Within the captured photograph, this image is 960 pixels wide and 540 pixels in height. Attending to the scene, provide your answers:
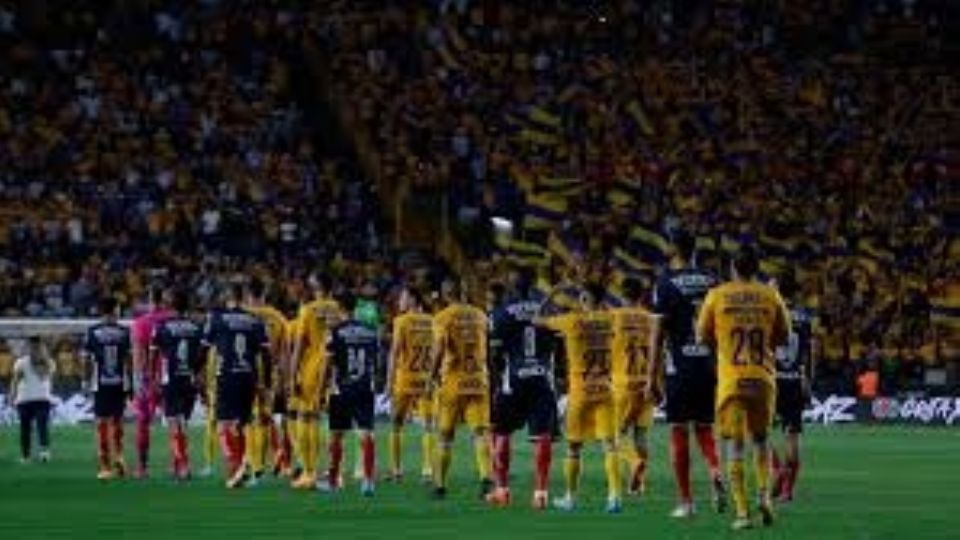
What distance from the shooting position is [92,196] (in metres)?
53.7

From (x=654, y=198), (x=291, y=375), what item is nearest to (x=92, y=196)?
(x=654, y=198)

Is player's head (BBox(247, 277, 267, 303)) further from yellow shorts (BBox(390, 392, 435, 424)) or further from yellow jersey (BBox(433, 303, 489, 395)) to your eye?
yellow jersey (BBox(433, 303, 489, 395))

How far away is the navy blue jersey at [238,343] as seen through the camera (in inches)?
1282

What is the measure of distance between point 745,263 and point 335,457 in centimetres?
801

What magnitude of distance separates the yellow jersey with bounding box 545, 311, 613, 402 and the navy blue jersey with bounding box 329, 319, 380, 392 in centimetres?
422

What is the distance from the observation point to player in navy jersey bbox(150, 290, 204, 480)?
112ft

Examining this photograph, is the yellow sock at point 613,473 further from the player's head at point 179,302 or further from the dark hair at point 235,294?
the player's head at point 179,302

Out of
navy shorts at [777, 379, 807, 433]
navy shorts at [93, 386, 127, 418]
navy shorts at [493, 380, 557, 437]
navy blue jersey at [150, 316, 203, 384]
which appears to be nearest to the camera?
navy shorts at [493, 380, 557, 437]

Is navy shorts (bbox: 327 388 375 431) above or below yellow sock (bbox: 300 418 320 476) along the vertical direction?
above

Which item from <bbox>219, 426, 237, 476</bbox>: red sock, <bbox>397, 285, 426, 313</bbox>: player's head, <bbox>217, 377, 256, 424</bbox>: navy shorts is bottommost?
<bbox>219, 426, 237, 476</bbox>: red sock

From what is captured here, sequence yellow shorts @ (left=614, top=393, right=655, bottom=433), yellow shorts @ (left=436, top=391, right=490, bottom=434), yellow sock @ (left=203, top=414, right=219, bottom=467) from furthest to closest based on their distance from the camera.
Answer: yellow sock @ (left=203, top=414, right=219, bottom=467) → yellow shorts @ (left=614, top=393, right=655, bottom=433) → yellow shorts @ (left=436, top=391, right=490, bottom=434)

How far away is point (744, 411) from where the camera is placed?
25.1 meters

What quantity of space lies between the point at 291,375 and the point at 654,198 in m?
24.1

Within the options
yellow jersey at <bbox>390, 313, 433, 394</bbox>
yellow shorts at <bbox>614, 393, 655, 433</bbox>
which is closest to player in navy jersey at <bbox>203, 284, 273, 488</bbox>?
yellow jersey at <bbox>390, 313, 433, 394</bbox>
